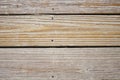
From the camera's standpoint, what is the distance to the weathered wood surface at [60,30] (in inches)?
29.8

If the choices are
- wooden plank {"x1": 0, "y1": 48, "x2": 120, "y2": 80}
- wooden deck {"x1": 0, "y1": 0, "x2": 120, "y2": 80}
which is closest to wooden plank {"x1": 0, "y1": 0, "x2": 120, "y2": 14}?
wooden deck {"x1": 0, "y1": 0, "x2": 120, "y2": 80}

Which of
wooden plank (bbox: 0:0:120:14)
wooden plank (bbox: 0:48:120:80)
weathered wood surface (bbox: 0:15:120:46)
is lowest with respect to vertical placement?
wooden plank (bbox: 0:48:120:80)

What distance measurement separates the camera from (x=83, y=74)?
2.51 feet

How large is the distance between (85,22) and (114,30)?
12 centimetres

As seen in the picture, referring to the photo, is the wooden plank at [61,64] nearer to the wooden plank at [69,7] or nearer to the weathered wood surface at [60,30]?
the weathered wood surface at [60,30]

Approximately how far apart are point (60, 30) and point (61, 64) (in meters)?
0.13

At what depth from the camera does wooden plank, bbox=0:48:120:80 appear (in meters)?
0.76

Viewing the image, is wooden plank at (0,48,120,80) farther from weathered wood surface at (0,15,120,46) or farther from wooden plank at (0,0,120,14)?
wooden plank at (0,0,120,14)

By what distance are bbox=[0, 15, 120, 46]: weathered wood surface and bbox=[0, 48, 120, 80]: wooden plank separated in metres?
0.03

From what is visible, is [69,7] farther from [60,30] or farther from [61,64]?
[61,64]

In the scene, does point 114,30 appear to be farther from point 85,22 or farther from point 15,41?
point 15,41

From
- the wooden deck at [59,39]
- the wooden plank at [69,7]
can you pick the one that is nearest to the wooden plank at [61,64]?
the wooden deck at [59,39]

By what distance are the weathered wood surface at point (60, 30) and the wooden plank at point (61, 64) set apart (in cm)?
3

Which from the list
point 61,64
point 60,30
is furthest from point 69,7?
point 61,64
